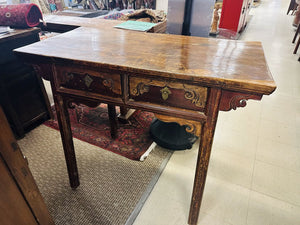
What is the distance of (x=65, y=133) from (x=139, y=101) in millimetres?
447


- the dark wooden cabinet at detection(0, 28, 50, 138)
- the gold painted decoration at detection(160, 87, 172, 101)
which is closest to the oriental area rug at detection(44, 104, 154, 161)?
the dark wooden cabinet at detection(0, 28, 50, 138)

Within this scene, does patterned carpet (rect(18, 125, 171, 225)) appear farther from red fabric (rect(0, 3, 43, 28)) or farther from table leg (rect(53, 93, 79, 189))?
red fabric (rect(0, 3, 43, 28))

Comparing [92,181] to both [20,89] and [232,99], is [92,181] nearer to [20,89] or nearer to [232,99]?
[20,89]

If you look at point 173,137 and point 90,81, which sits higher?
point 90,81

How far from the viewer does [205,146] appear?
2.79 ft

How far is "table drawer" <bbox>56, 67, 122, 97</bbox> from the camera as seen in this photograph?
83 cm

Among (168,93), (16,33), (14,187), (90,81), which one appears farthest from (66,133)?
(16,33)

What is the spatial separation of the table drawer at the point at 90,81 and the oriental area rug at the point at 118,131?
2.32 ft

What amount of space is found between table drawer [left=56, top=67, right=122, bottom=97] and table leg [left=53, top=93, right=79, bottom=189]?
0.30ft

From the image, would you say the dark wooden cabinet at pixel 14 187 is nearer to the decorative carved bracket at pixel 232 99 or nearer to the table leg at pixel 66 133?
the table leg at pixel 66 133

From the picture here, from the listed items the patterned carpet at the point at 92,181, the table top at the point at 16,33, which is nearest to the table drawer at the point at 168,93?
the patterned carpet at the point at 92,181

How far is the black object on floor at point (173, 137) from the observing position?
1521mm

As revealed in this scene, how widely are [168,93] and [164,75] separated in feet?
0.28

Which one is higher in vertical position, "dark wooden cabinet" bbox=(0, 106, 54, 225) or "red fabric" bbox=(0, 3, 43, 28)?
"red fabric" bbox=(0, 3, 43, 28)
